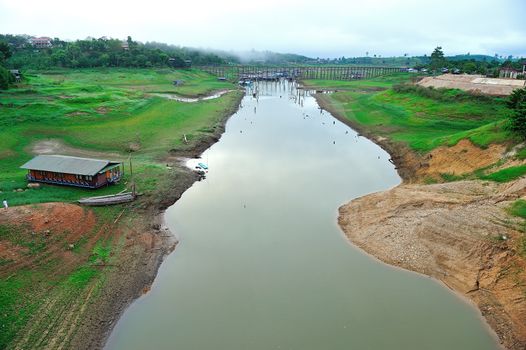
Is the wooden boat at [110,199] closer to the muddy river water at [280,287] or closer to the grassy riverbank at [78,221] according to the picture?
the grassy riverbank at [78,221]

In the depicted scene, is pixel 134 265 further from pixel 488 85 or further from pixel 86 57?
pixel 86 57

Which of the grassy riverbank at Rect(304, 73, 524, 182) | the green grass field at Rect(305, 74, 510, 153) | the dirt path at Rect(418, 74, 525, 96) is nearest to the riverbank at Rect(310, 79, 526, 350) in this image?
the grassy riverbank at Rect(304, 73, 524, 182)

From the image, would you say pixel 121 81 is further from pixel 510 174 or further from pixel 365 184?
pixel 510 174

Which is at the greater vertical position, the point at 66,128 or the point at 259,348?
the point at 66,128

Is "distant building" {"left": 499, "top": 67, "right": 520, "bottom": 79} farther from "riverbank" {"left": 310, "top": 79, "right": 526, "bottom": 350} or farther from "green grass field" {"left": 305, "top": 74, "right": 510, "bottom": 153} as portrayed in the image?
"riverbank" {"left": 310, "top": 79, "right": 526, "bottom": 350}

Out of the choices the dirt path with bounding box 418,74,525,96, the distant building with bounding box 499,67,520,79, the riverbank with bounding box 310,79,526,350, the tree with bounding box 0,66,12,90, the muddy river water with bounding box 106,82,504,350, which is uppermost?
the distant building with bounding box 499,67,520,79

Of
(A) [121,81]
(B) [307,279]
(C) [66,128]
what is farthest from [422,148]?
(A) [121,81]

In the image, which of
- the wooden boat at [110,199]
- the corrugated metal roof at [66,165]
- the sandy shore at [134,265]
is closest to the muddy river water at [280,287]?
the sandy shore at [134,265]
